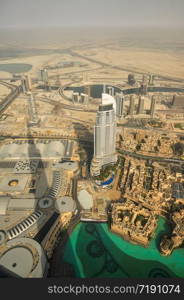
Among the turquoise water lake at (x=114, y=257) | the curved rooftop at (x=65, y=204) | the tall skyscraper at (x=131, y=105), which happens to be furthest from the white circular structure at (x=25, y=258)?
the tall skyscraper at (x=131, y=105)

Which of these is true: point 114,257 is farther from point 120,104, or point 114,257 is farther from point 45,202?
point 120,104

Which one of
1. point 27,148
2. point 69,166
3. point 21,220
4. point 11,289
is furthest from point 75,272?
point 27,148

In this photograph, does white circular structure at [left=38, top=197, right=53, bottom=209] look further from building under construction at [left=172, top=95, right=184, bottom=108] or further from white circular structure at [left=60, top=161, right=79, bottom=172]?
building under construction at [left=172, top=95, right=184, bottom=108]

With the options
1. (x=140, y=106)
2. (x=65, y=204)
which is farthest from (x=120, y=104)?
(x=65, y=204)

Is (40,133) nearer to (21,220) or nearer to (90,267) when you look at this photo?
(21,220)

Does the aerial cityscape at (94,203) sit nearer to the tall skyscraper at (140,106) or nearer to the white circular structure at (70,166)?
the white circular structure at (70,166)

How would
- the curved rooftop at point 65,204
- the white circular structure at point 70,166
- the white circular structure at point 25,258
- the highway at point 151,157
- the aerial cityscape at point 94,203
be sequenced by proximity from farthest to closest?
the highway at point 151,157, the white circular structure at point 70,166, the curved rooftop at point 65,204, the aerial cityscape at point 94,203, the white circular structure at point 25,258
